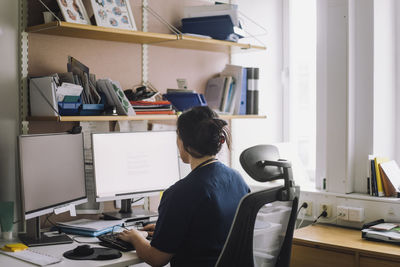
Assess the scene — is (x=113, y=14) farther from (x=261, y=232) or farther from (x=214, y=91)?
(x=261, y=232)

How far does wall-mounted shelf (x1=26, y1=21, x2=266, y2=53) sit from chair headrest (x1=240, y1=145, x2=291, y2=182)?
3.40 feet

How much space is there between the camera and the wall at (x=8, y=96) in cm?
234

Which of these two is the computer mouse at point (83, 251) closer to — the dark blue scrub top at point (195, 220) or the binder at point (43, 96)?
the dark blue scrub top at point (195, 220)

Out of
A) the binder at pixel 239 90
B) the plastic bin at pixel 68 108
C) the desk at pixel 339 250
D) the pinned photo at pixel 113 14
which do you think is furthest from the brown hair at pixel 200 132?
the binder at pixel 239 90

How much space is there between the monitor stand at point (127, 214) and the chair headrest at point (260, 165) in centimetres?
93

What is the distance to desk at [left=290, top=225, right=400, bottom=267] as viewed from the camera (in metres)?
2.37

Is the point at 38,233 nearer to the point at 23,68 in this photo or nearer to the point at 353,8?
the point at 23,68

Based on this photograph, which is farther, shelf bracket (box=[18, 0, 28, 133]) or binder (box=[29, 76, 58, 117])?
shelf bracket (box=[18, 0, 28, 133])

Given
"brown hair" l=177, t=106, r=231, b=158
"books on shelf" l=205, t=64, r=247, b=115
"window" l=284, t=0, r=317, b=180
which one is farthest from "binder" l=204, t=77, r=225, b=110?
"brown hair" l=177, t=106, r=231, b=158

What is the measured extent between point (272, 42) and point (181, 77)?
34.1 inches

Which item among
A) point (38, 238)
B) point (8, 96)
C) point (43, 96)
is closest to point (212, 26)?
point (43, 96)

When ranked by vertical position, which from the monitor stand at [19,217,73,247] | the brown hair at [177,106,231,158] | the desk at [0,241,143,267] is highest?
the brown hair at [177,106,231,158]

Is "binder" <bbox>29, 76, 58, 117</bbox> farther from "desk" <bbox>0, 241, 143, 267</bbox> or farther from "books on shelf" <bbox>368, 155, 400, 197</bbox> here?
"books on shelf" <bbox>368, 155, 400, 197</bbox>

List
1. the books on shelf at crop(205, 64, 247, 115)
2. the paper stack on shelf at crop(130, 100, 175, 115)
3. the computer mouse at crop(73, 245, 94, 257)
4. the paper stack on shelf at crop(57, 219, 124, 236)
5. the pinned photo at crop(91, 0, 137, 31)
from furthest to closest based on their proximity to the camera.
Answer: the books on shelf at crop(205, 64, 247, 115) → the paper stack on shelf at crop(130, 100, 175, 115) → the pinned photo at crop(91, 0, 137, 31) → the paper stack on shelf at crop(57, 219, 124, 236) → the computer mouse at crop(73, 245, 94, 257)
